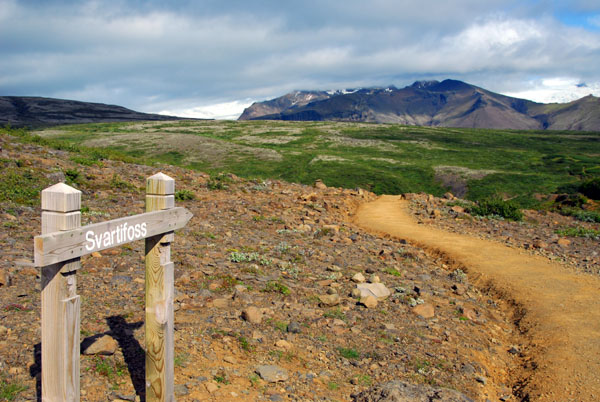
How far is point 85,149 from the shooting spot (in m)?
24.6

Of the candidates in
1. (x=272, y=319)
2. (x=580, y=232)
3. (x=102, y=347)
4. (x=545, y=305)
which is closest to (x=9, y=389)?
(x=102, y=347)

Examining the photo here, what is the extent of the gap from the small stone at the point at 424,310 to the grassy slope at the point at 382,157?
22.4 meters

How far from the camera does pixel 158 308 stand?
5.09 meters

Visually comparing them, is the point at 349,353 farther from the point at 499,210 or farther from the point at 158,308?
the point at 499,210

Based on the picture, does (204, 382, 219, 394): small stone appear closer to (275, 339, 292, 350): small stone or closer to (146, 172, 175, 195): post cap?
(275, 339, 292, 350): small stone

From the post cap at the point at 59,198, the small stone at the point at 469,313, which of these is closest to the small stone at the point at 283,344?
the post cap at the point at 59,198

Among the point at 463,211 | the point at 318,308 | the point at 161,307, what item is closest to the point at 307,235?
the point at 318,308

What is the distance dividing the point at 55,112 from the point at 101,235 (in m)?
157

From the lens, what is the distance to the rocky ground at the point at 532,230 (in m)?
14.9

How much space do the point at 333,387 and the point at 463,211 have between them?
19.0 meters

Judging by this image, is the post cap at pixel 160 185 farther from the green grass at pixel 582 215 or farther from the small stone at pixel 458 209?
the green grass at pixel 582 215

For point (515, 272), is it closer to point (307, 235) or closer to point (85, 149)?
point (307, 235)

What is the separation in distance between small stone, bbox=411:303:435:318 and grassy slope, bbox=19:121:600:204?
882 inches

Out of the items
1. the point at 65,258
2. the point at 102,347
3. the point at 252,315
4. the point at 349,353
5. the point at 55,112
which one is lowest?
the point at 349,353
